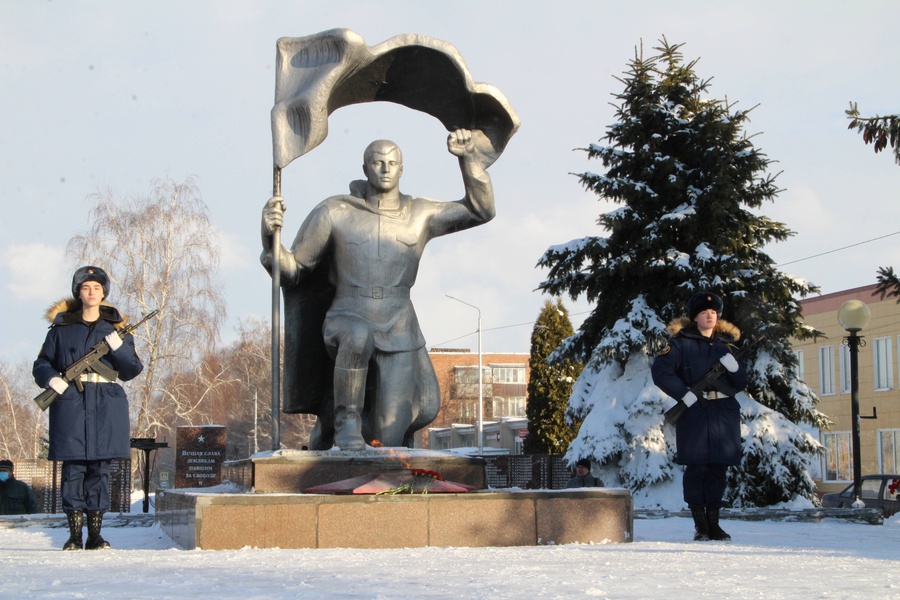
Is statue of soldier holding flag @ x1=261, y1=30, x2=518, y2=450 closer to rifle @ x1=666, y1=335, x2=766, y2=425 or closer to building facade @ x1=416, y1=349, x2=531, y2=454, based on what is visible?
rifle @ x1=666, y1=335, x2=766, y2=425

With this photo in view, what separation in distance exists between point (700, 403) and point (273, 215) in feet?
10.5

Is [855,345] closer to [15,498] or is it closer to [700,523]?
[700,523]

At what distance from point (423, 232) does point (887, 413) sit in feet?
97.1

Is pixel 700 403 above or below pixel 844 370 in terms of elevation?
below

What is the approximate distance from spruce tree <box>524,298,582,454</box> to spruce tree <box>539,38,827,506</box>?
378 inches

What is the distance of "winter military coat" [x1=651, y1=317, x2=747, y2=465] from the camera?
7238 mm

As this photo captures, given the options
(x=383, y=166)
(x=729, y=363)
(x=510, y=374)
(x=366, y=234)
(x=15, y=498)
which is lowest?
(x=15, y=498)

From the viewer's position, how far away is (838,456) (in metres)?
38.1

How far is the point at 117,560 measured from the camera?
573 centimetres

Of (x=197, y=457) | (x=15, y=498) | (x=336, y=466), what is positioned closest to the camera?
(x=336, y=466)

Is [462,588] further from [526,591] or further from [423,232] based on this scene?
[423,232]

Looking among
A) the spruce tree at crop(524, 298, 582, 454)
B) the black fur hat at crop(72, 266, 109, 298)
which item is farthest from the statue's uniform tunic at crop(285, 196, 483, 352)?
the spruce tree at crop(524, 298, 582, 454)

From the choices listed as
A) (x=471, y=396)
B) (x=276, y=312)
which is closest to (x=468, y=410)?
(x=471, y=396)

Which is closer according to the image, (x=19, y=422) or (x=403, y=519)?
(x=403, y=519)
